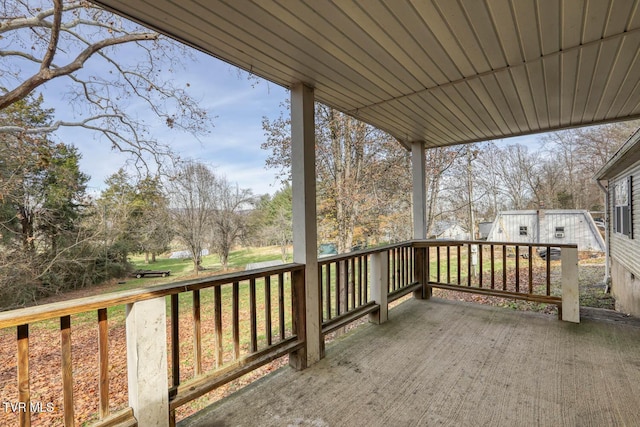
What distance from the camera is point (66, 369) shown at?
1.39 m

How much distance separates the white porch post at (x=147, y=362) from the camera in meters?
1.57

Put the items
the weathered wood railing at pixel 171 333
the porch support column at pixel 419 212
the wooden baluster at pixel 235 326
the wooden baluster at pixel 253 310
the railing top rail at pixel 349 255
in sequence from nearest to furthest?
the weathered wood railing at pixel 171 333
the wooden baluster at pixel 235 326
the wooden baluster at pixel 253 310
the railing top rail at pixel 349 255
the porch support column at pixel 419 212

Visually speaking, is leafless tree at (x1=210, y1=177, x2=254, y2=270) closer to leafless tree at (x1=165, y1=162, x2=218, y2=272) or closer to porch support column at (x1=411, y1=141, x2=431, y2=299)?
leafless tree at (x1=165, y1=162, x2=218, y2=272)

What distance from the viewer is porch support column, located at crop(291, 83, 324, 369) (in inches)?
98.3

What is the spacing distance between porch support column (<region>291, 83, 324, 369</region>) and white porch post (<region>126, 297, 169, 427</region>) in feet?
3.79

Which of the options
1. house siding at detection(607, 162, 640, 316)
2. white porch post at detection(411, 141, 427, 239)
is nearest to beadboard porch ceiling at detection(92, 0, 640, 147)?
white porch post at detection(411, 141, 427, 239)

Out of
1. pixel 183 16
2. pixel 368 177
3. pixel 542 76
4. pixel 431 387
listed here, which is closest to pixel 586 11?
pixel 542 76

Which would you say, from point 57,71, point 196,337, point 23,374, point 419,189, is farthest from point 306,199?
point 57,71

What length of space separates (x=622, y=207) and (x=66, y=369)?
8.48m

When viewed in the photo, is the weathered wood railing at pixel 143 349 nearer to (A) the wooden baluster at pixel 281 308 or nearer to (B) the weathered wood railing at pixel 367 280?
(A) the wooden baluster at pixel 281 308

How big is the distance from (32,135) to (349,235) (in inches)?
278

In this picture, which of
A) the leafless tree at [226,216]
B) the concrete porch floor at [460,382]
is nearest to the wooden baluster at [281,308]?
the concrete porch floor at [460,382]

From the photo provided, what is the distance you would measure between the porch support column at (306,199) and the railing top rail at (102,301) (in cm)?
54

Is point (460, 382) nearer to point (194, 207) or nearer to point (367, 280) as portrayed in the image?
point (367, 280)
